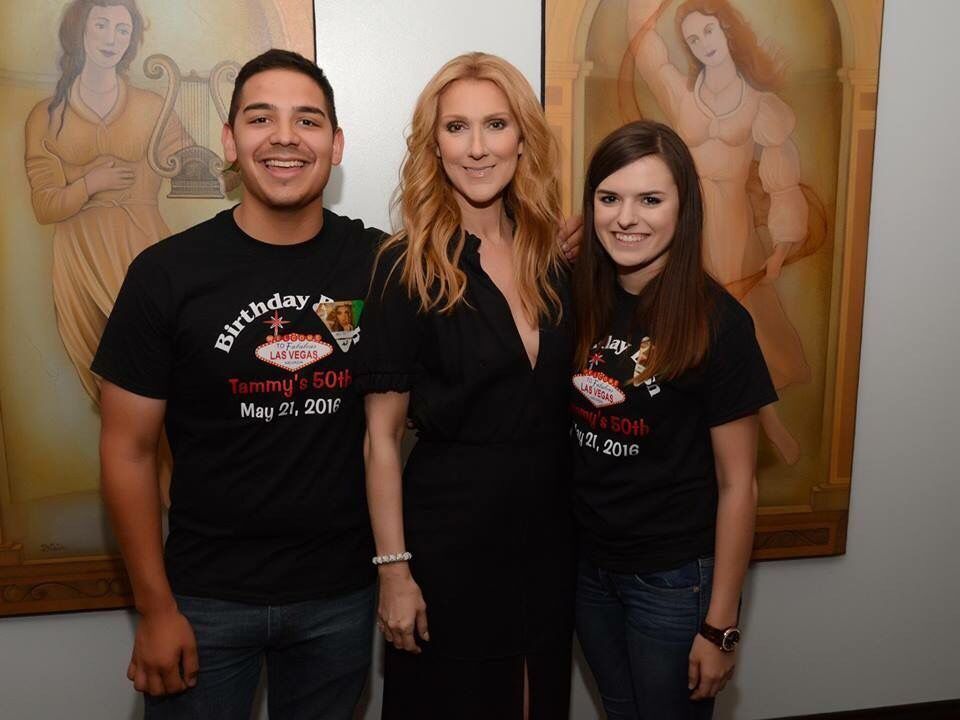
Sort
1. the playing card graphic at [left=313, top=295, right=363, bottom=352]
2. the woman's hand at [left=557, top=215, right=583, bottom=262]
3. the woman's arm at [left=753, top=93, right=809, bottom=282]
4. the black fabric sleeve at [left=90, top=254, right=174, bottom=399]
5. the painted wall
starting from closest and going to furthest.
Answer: the black fabric sleeve at [left=90, top=254, right=174, bottom=399], the playing card graphic at [left=313, top=295, right=363, bottom=352], the woman's hand at [left=557, top=215, right=583, bottom=262], the painted wall, the woman's arm at [left=753, top=93, right=809, bottom=282]

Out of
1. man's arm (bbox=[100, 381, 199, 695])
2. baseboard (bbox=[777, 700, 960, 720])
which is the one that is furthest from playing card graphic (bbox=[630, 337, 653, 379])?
baseboard (bbox=[777, 700, 960, 720])

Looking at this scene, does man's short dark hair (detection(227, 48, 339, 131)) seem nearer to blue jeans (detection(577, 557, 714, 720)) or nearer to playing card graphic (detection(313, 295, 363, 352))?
playing card graphic (detection(313, 295, 363, 352))

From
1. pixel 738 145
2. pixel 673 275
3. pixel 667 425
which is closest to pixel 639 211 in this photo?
pixel 673 275

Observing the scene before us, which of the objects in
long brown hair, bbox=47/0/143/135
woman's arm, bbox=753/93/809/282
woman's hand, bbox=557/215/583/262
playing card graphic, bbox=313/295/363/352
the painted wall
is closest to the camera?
playing card graphic, bbox=313/295/363/352

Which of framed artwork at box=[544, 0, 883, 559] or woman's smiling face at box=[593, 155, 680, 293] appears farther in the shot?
framed artwork at box=[544, 0, 883, 559]

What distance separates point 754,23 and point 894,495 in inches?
58.8

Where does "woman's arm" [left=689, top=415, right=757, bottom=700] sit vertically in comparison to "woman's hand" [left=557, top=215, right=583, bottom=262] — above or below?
below

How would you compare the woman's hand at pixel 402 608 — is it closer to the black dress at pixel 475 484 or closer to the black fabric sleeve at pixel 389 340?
the black dress at pixel 475 484

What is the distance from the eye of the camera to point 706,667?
1.52m

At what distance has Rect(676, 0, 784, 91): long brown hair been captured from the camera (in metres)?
2.15

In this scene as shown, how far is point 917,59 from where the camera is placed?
230 cm

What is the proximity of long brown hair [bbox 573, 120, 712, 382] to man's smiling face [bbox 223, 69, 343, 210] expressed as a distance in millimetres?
560

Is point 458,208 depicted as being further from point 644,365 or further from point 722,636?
point 722,636

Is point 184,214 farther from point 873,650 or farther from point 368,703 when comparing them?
point 873,650
